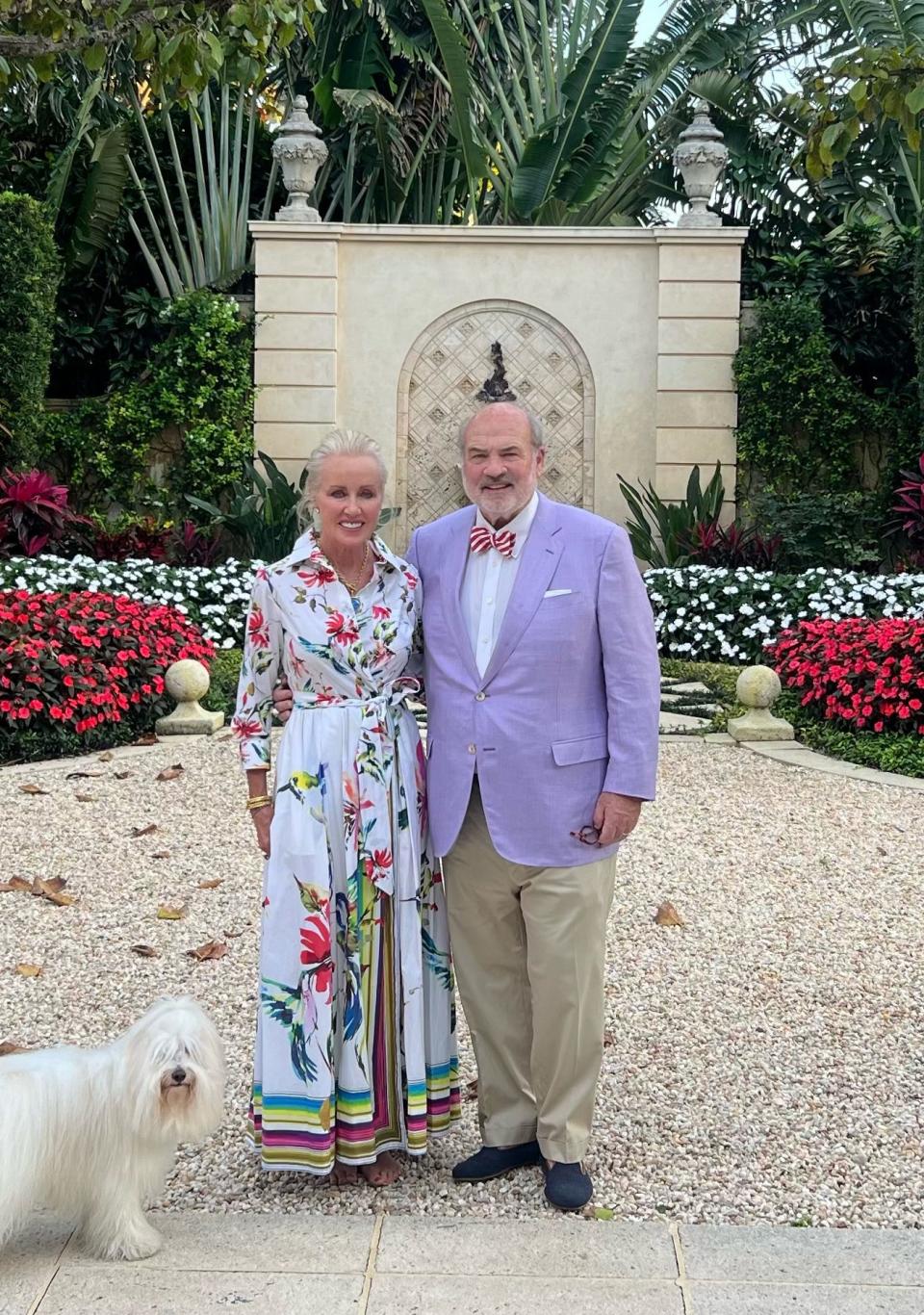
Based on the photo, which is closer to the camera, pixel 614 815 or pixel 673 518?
pixel 614 815

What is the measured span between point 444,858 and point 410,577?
0.64m

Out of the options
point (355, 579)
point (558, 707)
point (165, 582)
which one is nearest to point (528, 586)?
point (558, 707)

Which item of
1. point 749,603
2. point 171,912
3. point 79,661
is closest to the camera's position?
point 171,912

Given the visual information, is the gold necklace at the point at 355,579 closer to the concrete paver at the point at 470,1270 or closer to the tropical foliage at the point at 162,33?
the concrete paver at the point at 470,1270

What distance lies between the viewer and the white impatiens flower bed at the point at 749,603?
36.3 feet

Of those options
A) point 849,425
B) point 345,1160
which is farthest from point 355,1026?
point 849,425

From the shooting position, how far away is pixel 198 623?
11.3 m

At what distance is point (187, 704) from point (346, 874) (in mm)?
5824

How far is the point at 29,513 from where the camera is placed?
1147 centimetres

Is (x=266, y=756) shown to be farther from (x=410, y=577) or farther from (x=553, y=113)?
(x=553, y=113)

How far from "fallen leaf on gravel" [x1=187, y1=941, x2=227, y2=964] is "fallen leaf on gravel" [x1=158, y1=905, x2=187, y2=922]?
0.34 metres

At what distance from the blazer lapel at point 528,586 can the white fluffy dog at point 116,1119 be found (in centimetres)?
98

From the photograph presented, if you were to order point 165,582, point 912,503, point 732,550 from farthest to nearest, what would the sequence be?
point 732,550, point 912,503, point 165,582

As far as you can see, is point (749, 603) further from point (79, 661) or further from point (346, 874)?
point (346, 874)
